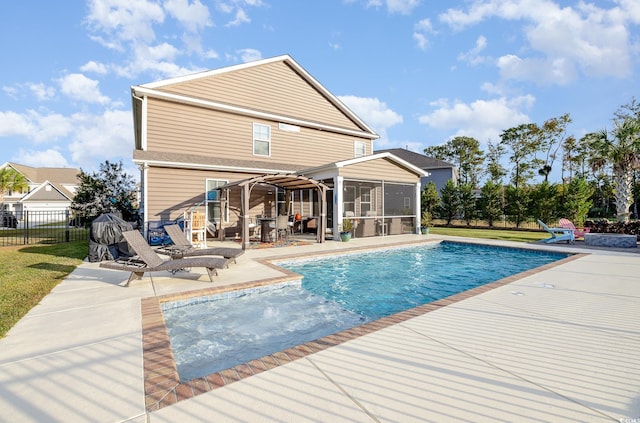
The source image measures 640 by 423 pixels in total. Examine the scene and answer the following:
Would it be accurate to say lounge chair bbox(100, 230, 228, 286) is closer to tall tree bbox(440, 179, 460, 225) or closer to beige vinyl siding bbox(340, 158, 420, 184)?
beige vinyl siding bbox(340, 158, 420, 184)

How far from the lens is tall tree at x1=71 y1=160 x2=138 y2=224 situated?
13664 millimetres

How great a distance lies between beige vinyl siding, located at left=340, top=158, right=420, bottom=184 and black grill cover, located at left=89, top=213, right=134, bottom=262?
8406 mm

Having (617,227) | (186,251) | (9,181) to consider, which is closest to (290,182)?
(186,251)

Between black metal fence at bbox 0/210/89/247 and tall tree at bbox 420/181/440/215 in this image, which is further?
tall tree at bbox 420/181/440/215

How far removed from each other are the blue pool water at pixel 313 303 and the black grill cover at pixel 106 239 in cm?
470

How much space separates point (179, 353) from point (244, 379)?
1436 mm

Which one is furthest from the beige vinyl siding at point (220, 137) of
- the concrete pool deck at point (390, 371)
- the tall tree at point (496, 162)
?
the tall tree at point (496, 162)

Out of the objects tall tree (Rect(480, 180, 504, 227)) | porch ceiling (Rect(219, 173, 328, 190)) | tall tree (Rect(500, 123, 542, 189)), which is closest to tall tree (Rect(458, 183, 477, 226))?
tall tree (Rect(480, 180, 504, 227))

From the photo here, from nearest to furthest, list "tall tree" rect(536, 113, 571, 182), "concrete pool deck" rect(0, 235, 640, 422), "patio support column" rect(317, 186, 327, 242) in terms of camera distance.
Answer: "concrete pool deck" rect(0, 235, 640, 422) → "patio support column" rect(317, 186, 327, 242) → "tall tree" rect(536, 113, 571, 182)

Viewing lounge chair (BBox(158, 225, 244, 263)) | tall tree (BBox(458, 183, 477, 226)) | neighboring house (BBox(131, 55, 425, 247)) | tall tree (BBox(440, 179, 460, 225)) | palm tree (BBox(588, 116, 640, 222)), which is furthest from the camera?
tall tree (BBox(440, 179, 460, 225))

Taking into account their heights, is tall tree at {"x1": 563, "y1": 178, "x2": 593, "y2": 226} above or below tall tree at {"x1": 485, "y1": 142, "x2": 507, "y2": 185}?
below

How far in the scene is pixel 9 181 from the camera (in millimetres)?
26688

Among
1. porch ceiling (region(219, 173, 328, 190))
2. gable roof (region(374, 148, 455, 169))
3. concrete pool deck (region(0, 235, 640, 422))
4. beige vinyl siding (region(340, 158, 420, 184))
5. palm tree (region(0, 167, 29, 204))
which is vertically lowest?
concrete pool deck (region(0, 235, 640, 422))

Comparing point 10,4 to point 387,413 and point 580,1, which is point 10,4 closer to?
point 387,413
